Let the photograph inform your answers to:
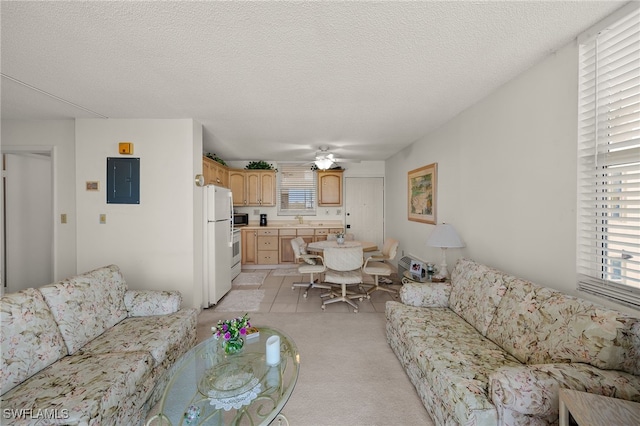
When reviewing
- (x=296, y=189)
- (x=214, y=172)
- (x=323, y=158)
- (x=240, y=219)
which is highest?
(x=323, y=158)

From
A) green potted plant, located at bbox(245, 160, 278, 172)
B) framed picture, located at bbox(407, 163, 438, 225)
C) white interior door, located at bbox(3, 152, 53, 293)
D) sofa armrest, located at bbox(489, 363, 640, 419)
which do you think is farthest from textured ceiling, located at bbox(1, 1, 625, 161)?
green potted plant, located at bbox(245, 160, 278, 172)

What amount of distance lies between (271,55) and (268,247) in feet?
14.7

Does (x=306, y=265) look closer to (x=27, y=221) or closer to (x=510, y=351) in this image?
(x=510, y=351)

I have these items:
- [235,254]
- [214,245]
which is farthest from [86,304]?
[235,254]

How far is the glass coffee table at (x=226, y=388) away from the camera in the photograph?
1.26 meters

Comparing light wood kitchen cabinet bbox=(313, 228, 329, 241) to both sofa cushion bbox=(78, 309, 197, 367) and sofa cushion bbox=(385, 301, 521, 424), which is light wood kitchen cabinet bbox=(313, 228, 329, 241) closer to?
sofa cushion bbox=(385, 301, 521, 424)

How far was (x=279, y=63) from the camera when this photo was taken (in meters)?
1.92

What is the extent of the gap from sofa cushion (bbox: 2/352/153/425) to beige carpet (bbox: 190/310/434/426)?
1.02 metres

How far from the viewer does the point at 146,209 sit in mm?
3164

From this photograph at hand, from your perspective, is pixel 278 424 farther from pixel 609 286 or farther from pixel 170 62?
pixel 170 62

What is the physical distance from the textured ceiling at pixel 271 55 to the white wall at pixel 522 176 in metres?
0.21

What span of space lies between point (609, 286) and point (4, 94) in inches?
209

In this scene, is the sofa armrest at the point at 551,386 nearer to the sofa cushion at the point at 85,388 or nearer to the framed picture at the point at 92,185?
the sofa cushion at the point at 85,388

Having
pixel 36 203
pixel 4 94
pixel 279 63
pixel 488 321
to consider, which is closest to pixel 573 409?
pixel 488 321
